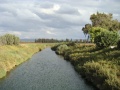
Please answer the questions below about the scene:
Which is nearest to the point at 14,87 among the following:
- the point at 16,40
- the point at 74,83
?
the point at 74,83

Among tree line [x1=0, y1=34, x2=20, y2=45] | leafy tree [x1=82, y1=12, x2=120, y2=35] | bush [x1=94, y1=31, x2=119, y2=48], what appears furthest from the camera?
leafy tree [x1=82, y1=12, x2=120, y2=35]

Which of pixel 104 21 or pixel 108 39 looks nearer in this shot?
pixel 108 39

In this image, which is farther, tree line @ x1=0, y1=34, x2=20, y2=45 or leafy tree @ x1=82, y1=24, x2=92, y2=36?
leafy tree @ x1=82, y1=24, x2=92, y2=36

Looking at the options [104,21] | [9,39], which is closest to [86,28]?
[104,21]

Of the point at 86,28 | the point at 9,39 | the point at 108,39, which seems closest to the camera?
the point at 108,39

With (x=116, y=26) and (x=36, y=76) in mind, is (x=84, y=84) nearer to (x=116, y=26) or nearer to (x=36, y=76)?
(x=36, y=76)

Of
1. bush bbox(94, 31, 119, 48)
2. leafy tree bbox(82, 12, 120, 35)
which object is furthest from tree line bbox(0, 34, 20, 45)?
leafy tree bbox(82, 12, 120, 35)

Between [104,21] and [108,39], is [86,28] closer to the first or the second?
[104,21]

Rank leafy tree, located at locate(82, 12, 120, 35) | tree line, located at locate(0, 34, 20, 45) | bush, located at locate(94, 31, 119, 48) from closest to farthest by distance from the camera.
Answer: bush, located at locate(94, 31, 119, 48)
tree line, located at locate(0, 34, 20, 45)
leafy tree, located at locate(82, 12, 120, 35)

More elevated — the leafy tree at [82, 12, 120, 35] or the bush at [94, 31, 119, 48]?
the leafy tree at [82, 12, 120, 35]

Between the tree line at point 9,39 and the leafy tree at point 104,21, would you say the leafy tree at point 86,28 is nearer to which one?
the leafy tree at point 104,21

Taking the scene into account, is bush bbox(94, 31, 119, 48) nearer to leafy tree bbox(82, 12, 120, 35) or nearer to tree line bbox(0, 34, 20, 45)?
tree line bbox(0, 34, 20, 45)

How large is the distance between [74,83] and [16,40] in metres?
61.1

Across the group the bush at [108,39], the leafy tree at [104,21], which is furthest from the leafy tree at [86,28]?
the bush at [108,39]
